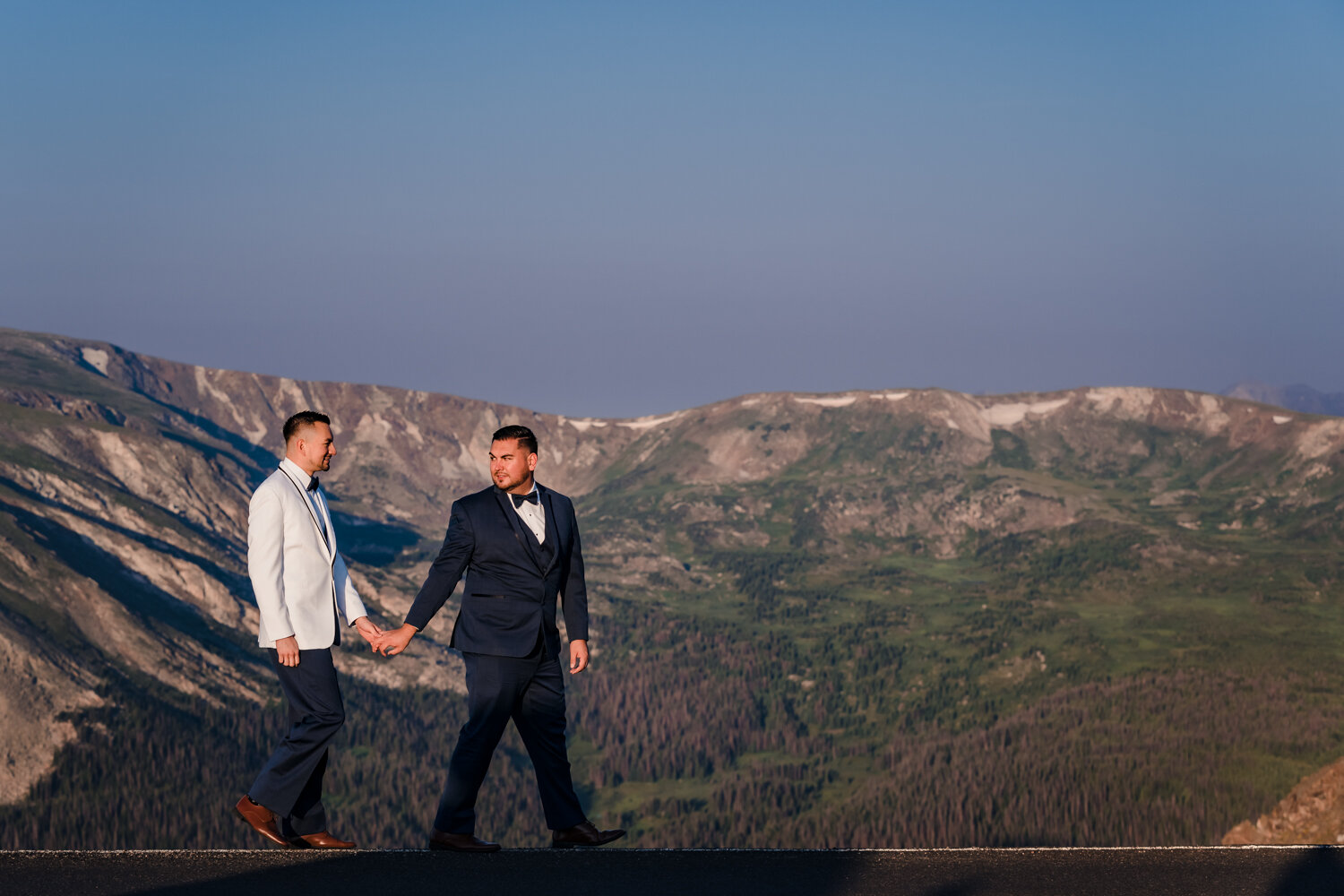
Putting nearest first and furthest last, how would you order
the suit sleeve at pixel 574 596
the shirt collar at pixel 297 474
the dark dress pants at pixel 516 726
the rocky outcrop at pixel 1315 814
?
the dark dress pants at pixel 516 726 → the shirt collar at pixel 297 474 → the suit sleeve at pixel 574 596 → the rocky outcrop at pixel 1315 814

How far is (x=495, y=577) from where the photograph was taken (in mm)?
16266

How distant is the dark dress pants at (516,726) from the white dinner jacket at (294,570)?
1.95 metres

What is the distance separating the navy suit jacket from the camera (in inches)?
634

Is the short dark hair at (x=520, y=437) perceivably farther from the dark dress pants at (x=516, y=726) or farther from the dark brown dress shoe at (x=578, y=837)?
the dark brown dress shoe at (x=578, y=837)

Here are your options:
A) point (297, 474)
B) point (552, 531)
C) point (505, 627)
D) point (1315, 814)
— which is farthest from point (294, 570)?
point (1315, 814)

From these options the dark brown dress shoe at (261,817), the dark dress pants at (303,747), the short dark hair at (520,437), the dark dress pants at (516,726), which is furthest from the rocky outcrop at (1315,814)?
the dark brown dress shoe at (261,817)

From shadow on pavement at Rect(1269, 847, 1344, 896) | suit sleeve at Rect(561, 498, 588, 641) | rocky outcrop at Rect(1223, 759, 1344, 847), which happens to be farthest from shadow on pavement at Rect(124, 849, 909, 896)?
rocky outcrop at Rect(1223, 759, 1344, 847)

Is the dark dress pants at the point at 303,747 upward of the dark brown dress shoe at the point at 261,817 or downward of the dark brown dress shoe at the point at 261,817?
upward

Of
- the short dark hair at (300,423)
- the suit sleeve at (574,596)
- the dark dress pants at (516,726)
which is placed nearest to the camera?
the dark dress pants at (516,726)

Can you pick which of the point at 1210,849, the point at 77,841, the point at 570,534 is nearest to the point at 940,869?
the point at 1210,849

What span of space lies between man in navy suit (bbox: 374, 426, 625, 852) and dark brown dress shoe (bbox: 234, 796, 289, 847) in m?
1.98

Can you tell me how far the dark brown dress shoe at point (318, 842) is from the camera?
15734 mm

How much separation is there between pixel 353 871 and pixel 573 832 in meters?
3.29

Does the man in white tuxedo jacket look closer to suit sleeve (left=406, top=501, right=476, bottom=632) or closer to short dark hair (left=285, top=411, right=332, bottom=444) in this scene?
short dark hair (left=285, top=411, right=332, bottom=444)
